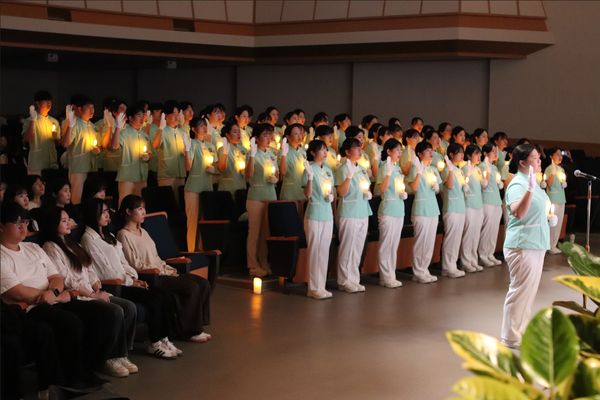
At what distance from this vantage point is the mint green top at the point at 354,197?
18.7 ft

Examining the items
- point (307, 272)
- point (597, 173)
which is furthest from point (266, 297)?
point (597, 173)

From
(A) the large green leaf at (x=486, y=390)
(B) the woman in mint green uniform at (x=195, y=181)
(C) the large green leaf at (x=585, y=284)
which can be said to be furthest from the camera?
(B) the woman in mint green uniform at (x=195, y=181)

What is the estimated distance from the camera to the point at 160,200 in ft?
21.1

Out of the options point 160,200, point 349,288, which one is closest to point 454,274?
Result: point 349,288

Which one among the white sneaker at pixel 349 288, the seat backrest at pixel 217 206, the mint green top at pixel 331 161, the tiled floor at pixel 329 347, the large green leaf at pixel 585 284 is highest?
the mint green top at pixel 331 161

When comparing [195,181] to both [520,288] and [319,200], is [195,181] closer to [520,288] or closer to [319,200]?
[319,200]

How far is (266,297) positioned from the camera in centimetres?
560

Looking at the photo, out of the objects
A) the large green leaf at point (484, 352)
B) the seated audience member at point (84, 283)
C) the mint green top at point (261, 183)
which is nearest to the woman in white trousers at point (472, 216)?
the mint green top at point (261, 183)

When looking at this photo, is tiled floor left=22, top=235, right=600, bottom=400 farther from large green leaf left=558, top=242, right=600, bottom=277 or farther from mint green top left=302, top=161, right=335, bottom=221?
large green leaf left=558, top=242, right=600, bottom=277

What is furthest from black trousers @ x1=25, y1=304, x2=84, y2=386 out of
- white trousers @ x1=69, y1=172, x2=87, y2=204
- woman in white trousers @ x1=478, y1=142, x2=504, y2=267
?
woman in white trousers @ x1=478, y1=142, x2=504, y2=267

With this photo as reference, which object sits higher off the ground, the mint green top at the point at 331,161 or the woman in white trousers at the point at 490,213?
the mint green top at the point at 331,161

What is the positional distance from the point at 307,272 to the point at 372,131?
2.64m

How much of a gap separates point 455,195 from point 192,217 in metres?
2.46

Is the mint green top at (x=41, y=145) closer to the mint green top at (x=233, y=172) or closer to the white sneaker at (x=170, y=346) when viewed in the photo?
the mint green top at (x=233, y=172)
